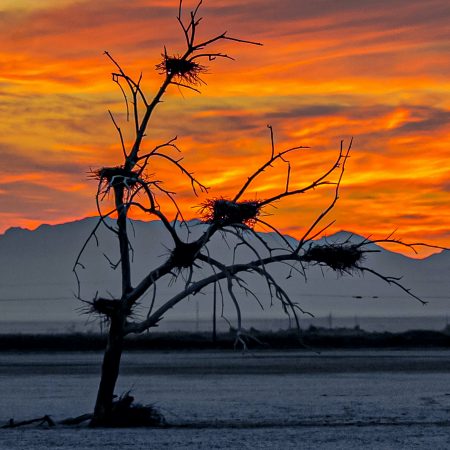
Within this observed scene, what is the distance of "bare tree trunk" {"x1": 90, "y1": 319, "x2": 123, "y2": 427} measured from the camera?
21.9 m

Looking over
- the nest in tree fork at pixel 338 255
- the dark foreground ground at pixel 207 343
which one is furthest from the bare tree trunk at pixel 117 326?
the dark foreground ground at pixel 207 343

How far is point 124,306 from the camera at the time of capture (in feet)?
71.8

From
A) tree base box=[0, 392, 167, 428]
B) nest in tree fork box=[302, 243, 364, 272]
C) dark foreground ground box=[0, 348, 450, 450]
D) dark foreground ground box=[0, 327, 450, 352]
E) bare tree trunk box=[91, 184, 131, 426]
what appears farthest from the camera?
dark foreground ground box=[0, 327, 450, 352]

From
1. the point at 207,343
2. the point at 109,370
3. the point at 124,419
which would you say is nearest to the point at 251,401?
the point at 124,419

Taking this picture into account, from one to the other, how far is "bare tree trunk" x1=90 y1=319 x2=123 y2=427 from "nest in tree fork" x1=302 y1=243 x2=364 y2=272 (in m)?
3.49

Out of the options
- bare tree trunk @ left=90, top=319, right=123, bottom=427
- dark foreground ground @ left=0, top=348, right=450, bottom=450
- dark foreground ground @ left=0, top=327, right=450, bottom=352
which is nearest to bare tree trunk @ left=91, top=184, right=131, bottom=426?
bare tree trunk @ left=90, top=319, right=123, bottom=427

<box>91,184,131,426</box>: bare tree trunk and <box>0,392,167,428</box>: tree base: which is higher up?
<box>91,184,131,426</box>: bare tree trunk

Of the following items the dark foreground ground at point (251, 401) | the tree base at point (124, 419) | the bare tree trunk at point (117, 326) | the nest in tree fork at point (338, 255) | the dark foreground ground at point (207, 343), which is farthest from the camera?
the dark foreground ground at point (207, 343)

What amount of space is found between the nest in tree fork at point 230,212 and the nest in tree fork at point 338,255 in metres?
1.17

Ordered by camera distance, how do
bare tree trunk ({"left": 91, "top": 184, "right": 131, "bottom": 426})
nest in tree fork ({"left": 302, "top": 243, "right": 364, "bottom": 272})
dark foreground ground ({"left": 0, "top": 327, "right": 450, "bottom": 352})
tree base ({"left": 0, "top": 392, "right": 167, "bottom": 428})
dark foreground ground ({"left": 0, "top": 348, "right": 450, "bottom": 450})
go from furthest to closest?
dark foreground ground ({"left": 0, "top": 327, "right": 450, "bottom": 352}), tree base ({"left": 0, "top": 392, "right": 167, "bottom": 428}), bare tree trunk ({"left": 91, "top": 184, "right": 131, "bottom": 426}), nest in tree fork ({"left": 302, "top": 243, "right": 364, "bottom": 272}), dark foreground ground ({"left": 0, "top": 348, "right": 450, "bottom": 450})

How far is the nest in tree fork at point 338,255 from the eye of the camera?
21172 millimetres

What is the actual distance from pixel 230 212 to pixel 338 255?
1.90 m

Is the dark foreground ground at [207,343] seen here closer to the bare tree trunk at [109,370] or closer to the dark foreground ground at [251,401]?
the dark foreground ground at [251,401]

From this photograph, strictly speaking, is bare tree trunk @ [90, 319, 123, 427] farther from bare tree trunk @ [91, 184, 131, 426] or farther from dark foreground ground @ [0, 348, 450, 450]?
dark foreground ground @ [0, 348, 450, 450]
